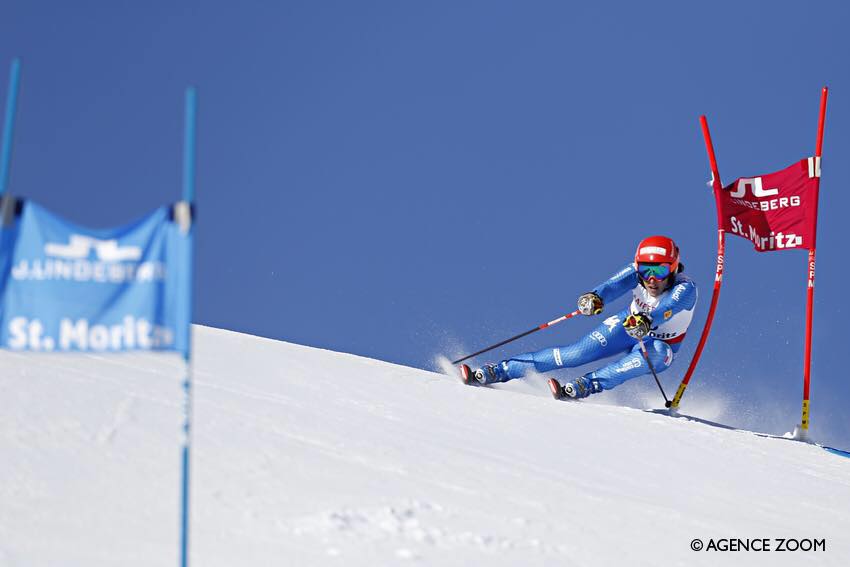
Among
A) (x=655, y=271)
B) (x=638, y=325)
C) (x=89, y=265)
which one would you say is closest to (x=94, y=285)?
(x=89, y=265)

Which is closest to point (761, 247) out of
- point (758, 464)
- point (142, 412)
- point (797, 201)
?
point (797, 201)

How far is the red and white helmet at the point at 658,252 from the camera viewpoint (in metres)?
8.43

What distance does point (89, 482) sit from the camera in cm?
395

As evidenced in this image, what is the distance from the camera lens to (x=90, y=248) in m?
3.39

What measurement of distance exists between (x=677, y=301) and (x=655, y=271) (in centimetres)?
32

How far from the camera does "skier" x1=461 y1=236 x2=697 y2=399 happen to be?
8.33m

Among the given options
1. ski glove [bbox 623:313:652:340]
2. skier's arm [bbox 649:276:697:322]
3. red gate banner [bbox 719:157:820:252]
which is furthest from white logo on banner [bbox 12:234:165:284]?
red gate banner [bbox 719:157:820:252]

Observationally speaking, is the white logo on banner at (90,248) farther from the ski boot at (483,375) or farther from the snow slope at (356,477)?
the ski boot at (483,375)

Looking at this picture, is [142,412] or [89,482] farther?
[142,412]

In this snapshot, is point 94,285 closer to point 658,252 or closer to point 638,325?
point 638,325

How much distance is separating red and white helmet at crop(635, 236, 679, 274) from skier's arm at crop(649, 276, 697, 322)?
0.15m

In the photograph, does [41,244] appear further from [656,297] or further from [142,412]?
[656,297]

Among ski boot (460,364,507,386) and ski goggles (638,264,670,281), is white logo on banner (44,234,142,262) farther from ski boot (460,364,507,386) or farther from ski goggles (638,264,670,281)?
ski goggles (638,264,670,281)

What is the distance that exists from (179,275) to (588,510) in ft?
7.70
